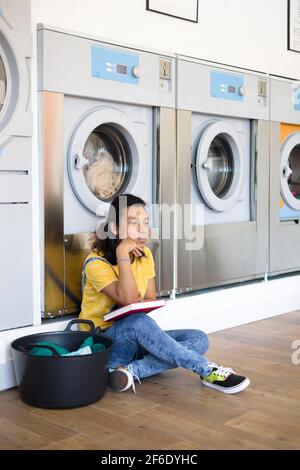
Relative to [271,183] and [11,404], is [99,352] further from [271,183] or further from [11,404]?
[271,183]

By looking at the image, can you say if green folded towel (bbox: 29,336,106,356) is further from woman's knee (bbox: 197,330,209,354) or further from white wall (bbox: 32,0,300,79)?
white wall (bbox: 32,0,300,79)

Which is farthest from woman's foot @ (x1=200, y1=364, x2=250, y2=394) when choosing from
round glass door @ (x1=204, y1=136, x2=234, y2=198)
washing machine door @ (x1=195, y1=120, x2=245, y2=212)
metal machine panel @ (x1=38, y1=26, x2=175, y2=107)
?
round glass door @ (x1=204, y1=136, x2=234, y2=198)

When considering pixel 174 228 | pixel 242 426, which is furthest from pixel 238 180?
pixel 242 426

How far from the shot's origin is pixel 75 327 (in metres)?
3.03

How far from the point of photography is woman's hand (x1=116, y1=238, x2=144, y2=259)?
2793mm

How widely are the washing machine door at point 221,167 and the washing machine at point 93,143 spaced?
11.0 inches

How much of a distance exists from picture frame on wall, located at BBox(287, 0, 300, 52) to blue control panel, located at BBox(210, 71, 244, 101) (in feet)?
2.58

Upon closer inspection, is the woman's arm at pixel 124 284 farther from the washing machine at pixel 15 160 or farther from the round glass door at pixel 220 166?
the round glass door at pixel 220 166

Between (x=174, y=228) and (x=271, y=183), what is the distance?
1.00 metres

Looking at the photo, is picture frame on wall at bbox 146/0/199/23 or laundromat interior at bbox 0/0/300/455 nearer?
laundromat interior at bbox 0/0/300/455

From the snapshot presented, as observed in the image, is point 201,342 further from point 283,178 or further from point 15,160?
point 283,178

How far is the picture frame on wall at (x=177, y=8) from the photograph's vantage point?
3.48 meters

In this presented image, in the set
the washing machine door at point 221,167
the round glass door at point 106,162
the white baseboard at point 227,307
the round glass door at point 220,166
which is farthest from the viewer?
the round glass door at point 220,166

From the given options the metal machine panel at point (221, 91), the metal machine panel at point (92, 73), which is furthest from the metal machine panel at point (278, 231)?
the metal machine panel at point (92, 73)
